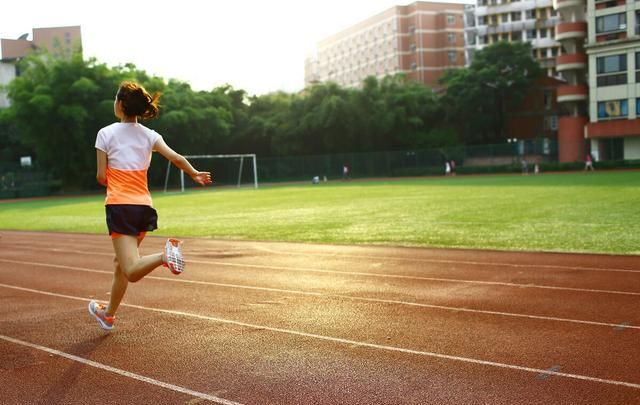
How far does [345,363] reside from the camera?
5227mm

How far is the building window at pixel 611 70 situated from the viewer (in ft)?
188

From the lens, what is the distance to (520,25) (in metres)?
91.1

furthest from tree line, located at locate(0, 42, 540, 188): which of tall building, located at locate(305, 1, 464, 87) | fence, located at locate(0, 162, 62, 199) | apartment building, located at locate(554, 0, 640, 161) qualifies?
tall building, located at locate(305, 1, 464, 87)

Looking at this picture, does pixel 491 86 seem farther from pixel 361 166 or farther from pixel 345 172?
pixel 345 172

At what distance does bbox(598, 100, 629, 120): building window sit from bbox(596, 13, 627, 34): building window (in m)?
6.18

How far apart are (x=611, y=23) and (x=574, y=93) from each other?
6747 millimetres

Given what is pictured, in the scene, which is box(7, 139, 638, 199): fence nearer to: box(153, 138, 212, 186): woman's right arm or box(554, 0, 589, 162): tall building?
box(554, 0, 589, 162): tall building

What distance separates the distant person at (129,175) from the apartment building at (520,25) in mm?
88325

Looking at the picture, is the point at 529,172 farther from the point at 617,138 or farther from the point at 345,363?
the point at 345,363

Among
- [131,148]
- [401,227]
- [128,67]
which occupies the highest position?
[128,67]

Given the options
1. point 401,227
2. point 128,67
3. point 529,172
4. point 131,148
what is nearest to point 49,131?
point 128,67

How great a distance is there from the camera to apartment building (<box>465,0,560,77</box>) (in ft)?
295

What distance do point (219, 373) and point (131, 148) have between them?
2107mm

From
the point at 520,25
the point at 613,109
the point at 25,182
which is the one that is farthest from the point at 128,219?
the point at 520,25
